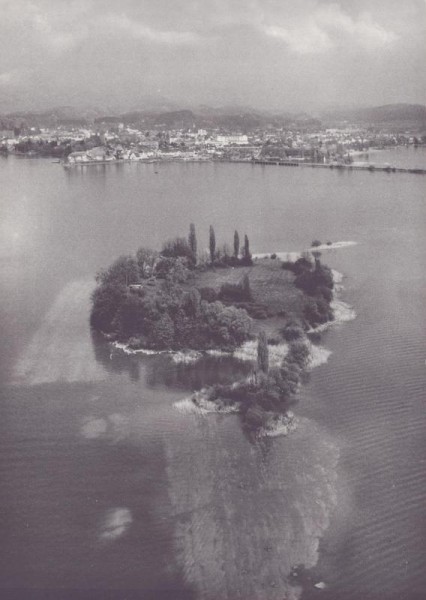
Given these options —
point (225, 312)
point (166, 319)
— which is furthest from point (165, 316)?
point (225, 312)

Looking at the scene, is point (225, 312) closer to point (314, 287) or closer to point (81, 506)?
point (314, 287)

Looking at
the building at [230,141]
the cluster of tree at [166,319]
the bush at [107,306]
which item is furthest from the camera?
the building at [230,141]

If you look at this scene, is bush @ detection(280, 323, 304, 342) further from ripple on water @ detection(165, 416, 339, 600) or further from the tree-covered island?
ripple on water @ detection(165, 416, 339, 600)

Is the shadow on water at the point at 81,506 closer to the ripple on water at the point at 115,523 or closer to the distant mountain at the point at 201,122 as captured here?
the ripple on water at the point at 115,523

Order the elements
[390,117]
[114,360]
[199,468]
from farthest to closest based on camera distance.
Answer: [390,117] < [114,360] < [199,468]

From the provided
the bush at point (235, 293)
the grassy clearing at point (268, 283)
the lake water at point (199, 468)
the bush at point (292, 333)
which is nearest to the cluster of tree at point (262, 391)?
the lake water at point (199, 468)

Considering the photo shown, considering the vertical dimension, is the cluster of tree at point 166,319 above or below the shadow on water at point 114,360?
above

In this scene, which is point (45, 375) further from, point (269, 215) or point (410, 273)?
point (269, 215)
